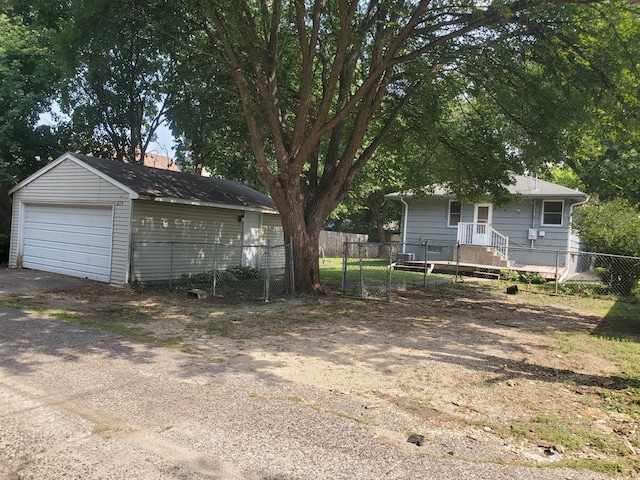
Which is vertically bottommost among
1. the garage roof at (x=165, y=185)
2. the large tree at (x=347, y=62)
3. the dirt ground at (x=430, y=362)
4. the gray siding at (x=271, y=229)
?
the dirt ground at (x=430, y=362)

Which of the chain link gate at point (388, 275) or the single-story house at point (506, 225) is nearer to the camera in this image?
the chain link gate at point (388, 275)

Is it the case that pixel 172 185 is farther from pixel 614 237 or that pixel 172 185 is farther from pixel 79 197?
pixel 614 237

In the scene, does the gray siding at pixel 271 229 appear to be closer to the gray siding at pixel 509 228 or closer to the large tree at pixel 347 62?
the large tree at pixel 347 62

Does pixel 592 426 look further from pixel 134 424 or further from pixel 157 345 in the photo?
pixel 157 345

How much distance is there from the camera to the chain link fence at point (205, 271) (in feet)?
40.5

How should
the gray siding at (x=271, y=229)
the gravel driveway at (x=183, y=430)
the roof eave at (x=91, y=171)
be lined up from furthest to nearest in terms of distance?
the gray siding at (x=271, y=229) < the roof eave at (x=91, y=171) < the gravel driveway at (x=183, y=430)

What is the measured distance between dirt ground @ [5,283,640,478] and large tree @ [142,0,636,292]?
10.6 ft

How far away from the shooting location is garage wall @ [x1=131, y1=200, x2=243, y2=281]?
13258 mm

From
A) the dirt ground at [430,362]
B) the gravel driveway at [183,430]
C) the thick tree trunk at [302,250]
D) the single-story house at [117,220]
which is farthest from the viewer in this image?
the single-story house at [117,220]

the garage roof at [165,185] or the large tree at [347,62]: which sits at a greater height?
the large tree at [347,62]

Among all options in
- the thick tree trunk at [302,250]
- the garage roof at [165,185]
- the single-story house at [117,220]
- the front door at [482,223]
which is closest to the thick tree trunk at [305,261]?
the thick tree trunk at [302,250]

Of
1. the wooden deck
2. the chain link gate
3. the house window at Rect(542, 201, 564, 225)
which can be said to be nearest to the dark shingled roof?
the chain link gate

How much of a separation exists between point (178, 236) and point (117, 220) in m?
1.95

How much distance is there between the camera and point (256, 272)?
1688 cm
